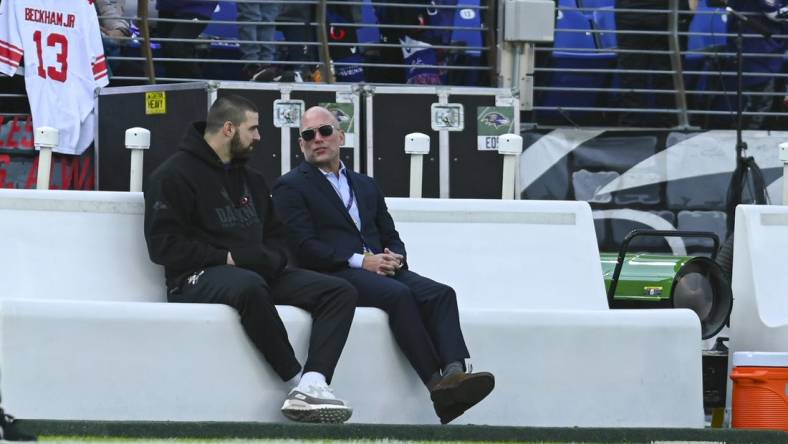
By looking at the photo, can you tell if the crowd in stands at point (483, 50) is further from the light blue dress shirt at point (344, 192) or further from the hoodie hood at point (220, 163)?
the hoodie hood at point (220, 163)

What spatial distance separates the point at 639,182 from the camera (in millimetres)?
13289

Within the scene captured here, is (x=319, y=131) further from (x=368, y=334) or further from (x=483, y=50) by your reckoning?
(x=483, y=50)

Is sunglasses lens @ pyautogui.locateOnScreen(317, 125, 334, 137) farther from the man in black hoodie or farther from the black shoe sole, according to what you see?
the black shoe sole

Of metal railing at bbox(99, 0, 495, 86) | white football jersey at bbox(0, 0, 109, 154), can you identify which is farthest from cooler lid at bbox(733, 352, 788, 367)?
white football jersey at bbox(0, 0, 109, 154)

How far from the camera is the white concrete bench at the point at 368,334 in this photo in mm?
6605

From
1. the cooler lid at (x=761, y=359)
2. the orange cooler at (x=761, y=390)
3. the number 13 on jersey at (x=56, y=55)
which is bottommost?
the orange cooler at (x=761, y=390)

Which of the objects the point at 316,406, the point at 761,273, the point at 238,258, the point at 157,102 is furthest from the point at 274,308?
the point at 157,102

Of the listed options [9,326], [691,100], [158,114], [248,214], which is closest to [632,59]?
[691,100]

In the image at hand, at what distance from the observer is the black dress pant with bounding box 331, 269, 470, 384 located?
7.01 m

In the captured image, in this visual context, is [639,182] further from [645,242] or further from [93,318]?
[93,318]

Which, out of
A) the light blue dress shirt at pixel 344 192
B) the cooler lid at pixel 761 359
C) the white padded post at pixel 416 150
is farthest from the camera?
the white padded post at pixel 416 150

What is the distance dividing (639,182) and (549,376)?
612 centimetres

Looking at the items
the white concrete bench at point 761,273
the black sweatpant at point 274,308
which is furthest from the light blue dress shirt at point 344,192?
the white concrete bench at point 761,273

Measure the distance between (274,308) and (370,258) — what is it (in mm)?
743
